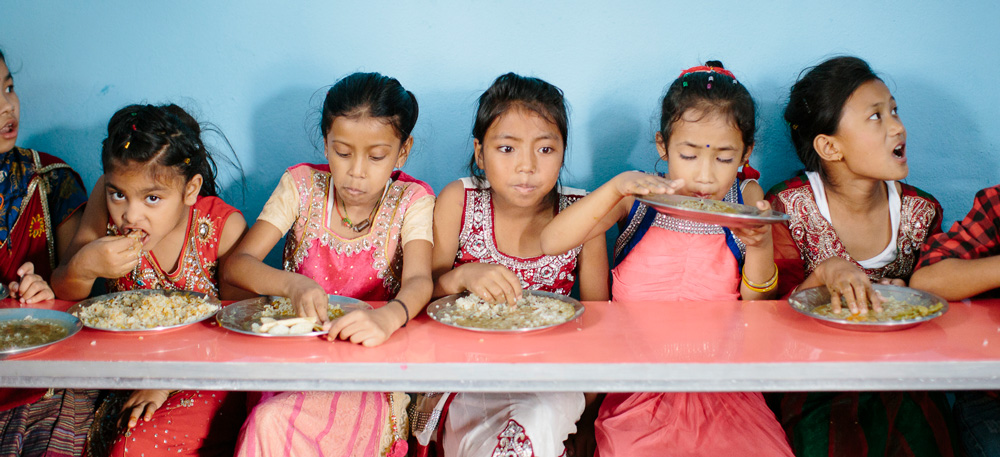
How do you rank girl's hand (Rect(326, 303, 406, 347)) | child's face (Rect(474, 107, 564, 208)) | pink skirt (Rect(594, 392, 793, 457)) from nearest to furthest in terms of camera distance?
1. girl's hand (Rect(326, 303, 406, 347))
2. pink skirt (Rect(594, 392, 793, 457))
3. child's face (Rect(474, 107, 564, 208))

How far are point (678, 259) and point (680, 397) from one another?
0.55 m

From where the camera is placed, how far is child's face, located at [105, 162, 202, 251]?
7.05ft

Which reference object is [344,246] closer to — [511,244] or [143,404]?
[511,244]

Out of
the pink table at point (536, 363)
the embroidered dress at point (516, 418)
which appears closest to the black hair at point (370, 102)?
the embroidered dress at point (516, 418)

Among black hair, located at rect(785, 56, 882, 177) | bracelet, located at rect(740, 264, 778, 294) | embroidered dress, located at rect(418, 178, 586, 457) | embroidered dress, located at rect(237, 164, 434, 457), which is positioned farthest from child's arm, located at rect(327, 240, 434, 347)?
black hair, located at rect(785, 56, 882, 177)

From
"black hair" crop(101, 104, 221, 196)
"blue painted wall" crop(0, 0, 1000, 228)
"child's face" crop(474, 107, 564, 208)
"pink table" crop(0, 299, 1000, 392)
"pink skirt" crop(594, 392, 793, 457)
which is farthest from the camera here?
"blue painted wall" crop(0, 0, 1000, 228)

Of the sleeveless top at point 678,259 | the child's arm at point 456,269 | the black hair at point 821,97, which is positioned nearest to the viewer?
the child's arm at point 456,269

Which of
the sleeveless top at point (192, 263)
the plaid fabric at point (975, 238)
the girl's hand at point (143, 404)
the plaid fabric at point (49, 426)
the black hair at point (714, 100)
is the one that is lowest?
the plaid fabric at point (49, 426)

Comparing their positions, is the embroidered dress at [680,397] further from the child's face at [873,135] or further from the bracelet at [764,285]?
the child's face at [873,135]

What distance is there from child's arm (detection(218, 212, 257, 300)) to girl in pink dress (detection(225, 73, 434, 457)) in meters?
0.16

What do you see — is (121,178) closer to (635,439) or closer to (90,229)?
(90,229)

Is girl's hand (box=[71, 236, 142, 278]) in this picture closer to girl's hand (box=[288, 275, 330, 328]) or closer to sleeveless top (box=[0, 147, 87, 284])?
girl's hand (box=[288, 275, 330, 328])

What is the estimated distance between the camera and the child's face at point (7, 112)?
7.68ft

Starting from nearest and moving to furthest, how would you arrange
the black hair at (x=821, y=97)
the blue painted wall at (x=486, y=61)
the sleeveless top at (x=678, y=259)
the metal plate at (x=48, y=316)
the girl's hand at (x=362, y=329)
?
the girl's hand at (x=362, y=329) < the metal plate at (x=48, y=316) < the sleeveless top at (x=678, y=259) < the black hair at (x=821, y=97) < the blue painted wall at (x=486, y=61)
